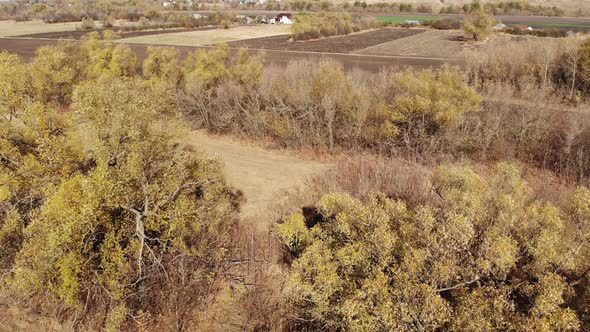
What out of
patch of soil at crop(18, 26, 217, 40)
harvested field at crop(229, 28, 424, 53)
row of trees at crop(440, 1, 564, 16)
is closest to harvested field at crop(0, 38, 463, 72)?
→ harvested field at crop(229, 28, 424, 53)

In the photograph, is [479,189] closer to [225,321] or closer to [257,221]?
[225,321]

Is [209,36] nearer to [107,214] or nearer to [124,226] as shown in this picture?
[124,226]

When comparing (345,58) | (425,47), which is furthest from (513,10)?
(345,58)

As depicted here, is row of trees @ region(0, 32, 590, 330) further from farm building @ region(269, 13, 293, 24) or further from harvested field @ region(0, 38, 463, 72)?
farm building @ region(269, 13, 293, 24)

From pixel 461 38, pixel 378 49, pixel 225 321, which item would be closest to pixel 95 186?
pixel 225 321

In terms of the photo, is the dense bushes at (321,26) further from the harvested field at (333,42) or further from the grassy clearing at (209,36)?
the grassy clearing at (209,36)
